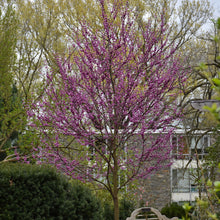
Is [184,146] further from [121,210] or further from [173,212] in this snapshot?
[121,210]

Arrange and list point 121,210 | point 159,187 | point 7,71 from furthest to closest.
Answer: point 159,187 → point 7,71 → point 121,210

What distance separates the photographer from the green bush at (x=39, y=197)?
17.3 ft

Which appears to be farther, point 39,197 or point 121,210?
point 121,210

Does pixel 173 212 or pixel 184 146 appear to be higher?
pixel 184 146

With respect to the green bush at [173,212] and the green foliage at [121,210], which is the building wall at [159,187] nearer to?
the green foliage at [121,210]

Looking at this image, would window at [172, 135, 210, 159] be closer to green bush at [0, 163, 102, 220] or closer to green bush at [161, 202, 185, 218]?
green bush at [161, 202, 185, 218]

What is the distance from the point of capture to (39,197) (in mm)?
5402

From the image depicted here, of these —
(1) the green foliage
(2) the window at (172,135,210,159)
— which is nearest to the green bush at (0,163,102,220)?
(1) the green foliage

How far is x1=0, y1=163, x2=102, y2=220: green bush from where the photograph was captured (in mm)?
5273

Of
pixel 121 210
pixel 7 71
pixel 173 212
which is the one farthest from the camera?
pixel 7 71

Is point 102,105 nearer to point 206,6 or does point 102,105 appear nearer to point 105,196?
point 105,196

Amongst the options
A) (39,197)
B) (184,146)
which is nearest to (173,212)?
(184,146)

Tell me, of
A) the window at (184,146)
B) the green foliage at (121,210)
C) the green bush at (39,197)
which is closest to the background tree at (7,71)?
the green bush at (39,197)

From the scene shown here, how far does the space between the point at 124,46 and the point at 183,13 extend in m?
7.52
